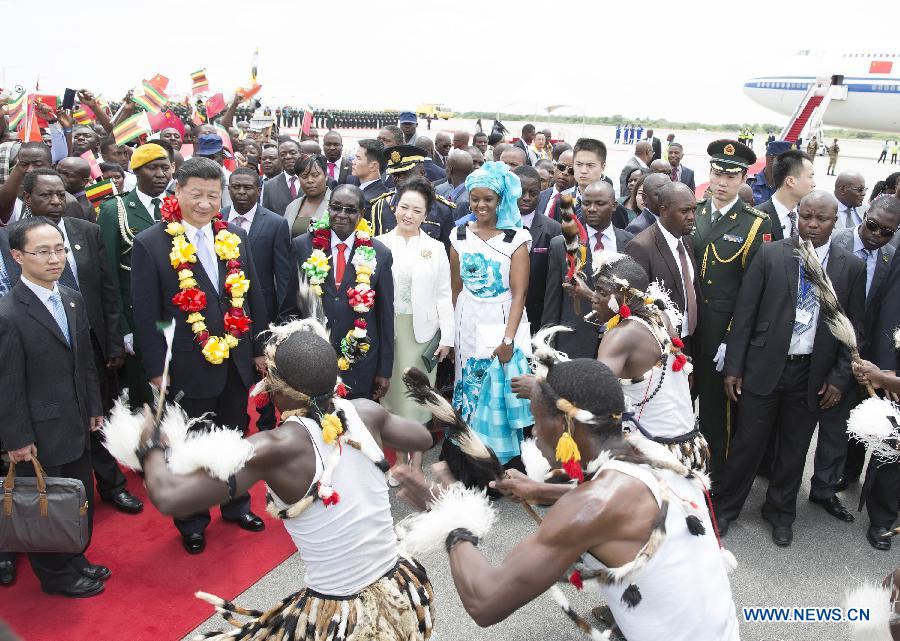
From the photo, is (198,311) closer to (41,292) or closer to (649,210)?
(41,292)

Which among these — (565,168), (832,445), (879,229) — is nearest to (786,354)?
(832,445)

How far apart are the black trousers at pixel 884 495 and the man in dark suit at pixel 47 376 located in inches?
198

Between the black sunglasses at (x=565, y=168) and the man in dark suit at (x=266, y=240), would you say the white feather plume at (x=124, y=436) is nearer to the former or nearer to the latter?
the man in dark suit at (x=266, y=240)

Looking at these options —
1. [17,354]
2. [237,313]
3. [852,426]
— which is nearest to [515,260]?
[237,313]

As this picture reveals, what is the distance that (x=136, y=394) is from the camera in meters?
5.34

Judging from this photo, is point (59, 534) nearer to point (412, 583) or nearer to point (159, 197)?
point (412, 583)

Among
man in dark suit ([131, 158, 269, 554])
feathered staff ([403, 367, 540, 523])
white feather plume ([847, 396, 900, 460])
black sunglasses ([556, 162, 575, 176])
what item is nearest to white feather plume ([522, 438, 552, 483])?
feathered staff ([403, 367, 540, 523])

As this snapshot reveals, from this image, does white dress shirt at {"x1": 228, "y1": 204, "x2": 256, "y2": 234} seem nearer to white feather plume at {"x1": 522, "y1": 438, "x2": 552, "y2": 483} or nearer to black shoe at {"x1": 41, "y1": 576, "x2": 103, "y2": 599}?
black shoe at {"x1": 41, "y1": 576, "x2": 103, "y2": 599}

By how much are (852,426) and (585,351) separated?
2018 mm

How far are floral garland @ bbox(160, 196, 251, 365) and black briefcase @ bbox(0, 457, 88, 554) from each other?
3.48ft

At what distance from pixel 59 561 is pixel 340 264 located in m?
2.45

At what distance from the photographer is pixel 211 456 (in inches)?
88.4

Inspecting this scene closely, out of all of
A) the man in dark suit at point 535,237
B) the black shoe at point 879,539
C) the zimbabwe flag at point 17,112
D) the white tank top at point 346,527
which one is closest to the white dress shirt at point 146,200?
the man in dark suit at point 535,237

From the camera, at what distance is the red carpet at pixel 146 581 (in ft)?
11.7
